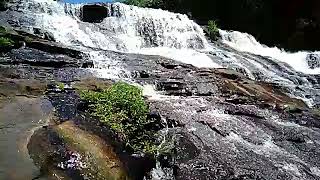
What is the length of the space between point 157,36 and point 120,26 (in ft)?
7.04

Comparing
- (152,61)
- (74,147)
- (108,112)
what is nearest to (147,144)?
(108,112)

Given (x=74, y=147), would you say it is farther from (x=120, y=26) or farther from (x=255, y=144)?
(x=120, y=26)

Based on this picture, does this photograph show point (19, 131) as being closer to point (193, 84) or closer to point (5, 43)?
point (193, 84)

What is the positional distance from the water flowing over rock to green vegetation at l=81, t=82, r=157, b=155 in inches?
16.4

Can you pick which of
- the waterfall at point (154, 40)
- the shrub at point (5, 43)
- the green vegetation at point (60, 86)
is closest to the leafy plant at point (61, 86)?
the green vegetation at point (60, 86)

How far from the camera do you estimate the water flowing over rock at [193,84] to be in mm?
8031

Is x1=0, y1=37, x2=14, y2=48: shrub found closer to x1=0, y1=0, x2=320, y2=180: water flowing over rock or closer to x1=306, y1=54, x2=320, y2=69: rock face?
x1=0, y1=0, x2=320, y2=180: water flowing over rock

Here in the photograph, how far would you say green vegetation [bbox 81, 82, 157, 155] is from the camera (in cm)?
759

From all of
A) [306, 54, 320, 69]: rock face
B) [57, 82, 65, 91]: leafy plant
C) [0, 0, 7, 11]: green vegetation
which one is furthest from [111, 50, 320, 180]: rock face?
[306, 54, 320, 69]: rock face

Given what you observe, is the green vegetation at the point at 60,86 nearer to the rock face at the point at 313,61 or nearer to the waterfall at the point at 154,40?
the waterfall at the point at 154,40

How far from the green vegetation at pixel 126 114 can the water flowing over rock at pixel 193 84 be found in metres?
0.42

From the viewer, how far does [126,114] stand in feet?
27.7

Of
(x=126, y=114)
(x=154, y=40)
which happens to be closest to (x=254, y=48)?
(x=154, y=40)

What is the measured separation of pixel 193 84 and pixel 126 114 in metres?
4.94
